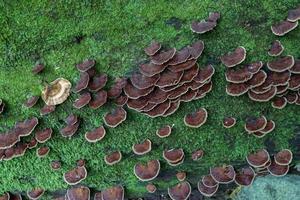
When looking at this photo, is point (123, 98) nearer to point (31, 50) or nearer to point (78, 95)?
point (78, 95)

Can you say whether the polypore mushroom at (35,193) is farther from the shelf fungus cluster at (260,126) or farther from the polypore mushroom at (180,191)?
the shelf fungus cluster at (260,126)

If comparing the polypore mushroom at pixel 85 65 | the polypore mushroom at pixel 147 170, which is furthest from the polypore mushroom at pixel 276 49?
the polypore mushroom at pixel 85 65

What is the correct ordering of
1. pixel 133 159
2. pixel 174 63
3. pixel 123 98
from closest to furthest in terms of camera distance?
pixel 174 63
pixel 123 98
pixel 133 159

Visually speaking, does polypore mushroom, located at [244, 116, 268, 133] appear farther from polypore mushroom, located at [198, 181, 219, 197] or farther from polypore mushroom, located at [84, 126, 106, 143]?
polypore mushroom, located at [84, 126, 106, 143]

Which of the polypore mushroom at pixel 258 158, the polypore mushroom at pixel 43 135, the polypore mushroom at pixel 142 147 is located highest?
the polypore mushroom at pixel 43 135

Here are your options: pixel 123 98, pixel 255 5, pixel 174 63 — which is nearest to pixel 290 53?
pixel 255 5

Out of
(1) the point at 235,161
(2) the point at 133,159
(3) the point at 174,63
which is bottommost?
(1) the point at 235,161

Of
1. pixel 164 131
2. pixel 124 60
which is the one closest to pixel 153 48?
pixel 124 60
